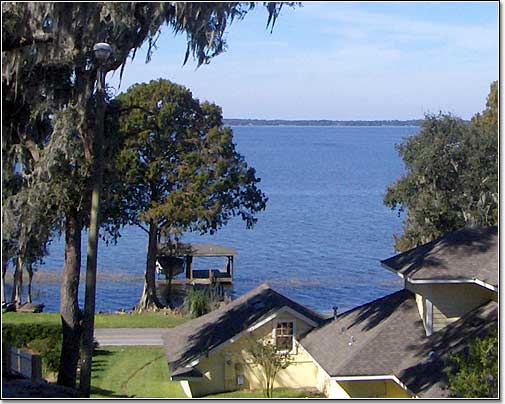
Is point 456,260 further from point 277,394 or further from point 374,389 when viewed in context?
point 277,394

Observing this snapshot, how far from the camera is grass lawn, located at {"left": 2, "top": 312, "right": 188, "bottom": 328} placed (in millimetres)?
27594

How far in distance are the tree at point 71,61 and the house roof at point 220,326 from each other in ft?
15.8

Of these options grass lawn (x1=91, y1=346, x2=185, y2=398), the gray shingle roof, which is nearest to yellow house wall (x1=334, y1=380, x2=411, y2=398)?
the gray shingle roof

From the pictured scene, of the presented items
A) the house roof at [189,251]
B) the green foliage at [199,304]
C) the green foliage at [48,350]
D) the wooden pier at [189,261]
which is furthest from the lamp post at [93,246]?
the wooden pier at [189,261]

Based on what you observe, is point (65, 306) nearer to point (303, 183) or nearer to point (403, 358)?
point (403, 358)

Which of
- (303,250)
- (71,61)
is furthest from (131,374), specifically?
(303,250)

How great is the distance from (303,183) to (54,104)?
196 feet

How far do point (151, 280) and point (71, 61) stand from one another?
21279mm

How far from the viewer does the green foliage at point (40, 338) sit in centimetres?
1819

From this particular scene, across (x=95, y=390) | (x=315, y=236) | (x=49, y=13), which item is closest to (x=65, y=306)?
(x=95, y=390)

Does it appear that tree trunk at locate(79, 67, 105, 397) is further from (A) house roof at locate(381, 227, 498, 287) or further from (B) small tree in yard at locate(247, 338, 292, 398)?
(B) small tree in yard at locate(247, 338, 292, 398)

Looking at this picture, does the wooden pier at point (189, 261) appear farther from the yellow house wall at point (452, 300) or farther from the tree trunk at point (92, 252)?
the tree trunk at point (92, 252)

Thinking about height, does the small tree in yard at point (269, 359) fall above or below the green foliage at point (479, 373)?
below

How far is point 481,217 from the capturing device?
30938 millimetres
